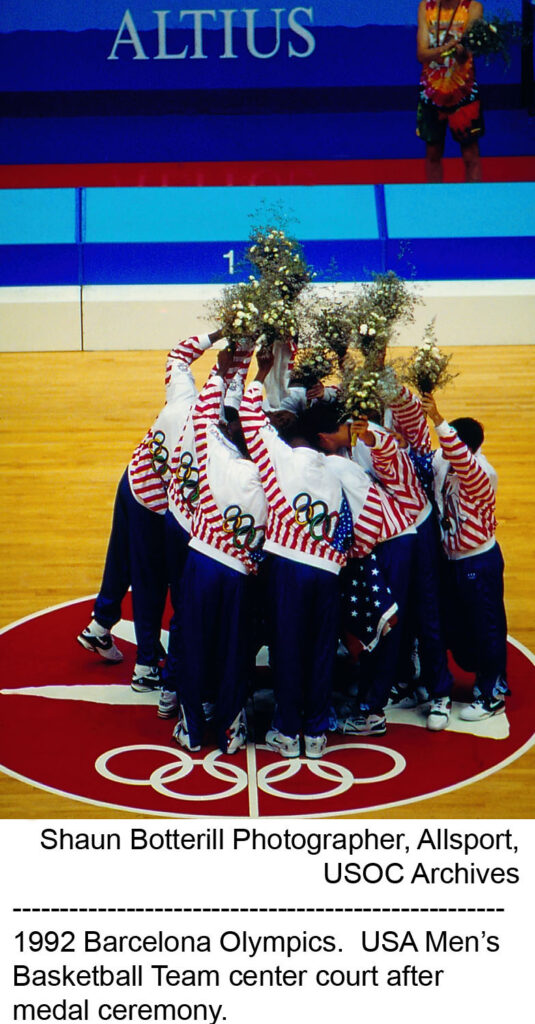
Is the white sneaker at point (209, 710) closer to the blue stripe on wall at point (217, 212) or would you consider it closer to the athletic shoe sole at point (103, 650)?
the athletic shoe sole at point (103, 650)

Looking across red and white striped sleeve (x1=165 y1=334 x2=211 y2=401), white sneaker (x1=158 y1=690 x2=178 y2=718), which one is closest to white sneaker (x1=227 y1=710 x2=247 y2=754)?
white sneaker (x1=158 y1=690 x2=178 y2=718)

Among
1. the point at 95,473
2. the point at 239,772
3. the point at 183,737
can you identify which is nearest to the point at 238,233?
the point at 95,473

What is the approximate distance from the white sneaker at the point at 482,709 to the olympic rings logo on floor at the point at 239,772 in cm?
38

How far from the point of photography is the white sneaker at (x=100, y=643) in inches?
229

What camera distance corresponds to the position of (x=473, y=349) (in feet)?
32.8

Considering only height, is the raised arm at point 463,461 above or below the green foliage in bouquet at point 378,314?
below

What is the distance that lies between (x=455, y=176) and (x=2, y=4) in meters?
4.03

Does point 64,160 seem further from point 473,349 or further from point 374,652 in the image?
point 374,652

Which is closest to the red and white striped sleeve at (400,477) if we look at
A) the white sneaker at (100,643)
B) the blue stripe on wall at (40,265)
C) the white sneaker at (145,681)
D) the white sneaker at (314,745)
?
Result: the white sneaker at (314,745)

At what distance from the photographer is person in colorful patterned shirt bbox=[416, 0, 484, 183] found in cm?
970

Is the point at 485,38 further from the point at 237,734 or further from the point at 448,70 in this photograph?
the point at 237,734

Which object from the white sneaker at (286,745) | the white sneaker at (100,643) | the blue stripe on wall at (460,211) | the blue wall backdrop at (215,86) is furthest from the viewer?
the blue wall backdrop at (215,86)

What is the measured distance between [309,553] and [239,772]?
2.76 ft

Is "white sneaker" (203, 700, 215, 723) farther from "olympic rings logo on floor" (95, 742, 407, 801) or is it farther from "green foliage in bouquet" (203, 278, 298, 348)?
"green foliage in bouquet" (203, 278, 298, 348)
